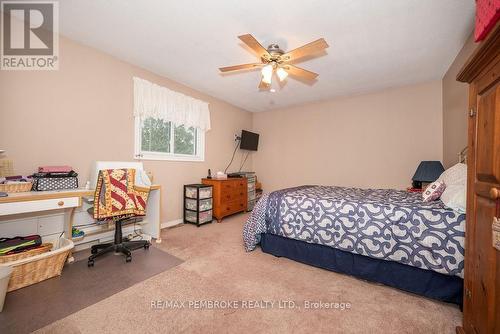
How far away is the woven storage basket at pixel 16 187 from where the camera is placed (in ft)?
6.05

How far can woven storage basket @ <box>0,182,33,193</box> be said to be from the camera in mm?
1843

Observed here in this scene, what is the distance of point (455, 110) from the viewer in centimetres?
272

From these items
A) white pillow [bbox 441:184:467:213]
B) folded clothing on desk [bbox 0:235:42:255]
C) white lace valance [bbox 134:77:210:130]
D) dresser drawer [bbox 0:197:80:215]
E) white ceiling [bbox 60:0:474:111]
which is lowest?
folded clothing on desk [bbox 0:235:42:255]

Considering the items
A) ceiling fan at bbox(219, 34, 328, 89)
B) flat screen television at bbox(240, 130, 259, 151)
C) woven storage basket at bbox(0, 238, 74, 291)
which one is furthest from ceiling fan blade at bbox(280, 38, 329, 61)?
woven storage basket at bbox(0, 238, 74, 291)

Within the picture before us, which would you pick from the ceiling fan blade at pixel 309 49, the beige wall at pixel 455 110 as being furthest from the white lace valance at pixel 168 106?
the beige wall at pixel 455 110

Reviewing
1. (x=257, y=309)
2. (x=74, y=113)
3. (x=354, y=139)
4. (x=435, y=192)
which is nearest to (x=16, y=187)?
(x=74, y=113)

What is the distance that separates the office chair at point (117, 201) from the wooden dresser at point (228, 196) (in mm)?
1547

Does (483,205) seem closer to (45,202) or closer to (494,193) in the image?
(494,193)

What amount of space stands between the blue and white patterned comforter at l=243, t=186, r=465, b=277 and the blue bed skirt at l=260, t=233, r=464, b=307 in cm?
8

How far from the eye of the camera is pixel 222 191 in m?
3.85

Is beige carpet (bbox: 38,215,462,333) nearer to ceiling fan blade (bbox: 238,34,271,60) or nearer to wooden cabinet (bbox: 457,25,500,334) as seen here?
wooden cabinet (bbox: 457,25,500,334)

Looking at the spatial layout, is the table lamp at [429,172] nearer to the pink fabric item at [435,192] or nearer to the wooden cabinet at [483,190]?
the pink fabric item at [435,192]

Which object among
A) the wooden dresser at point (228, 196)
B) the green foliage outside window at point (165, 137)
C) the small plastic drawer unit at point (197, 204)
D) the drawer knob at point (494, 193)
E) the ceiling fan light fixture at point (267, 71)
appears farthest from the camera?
the wooden dresser at point (228, 196)

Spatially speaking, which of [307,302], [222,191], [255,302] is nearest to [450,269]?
[307,302]
